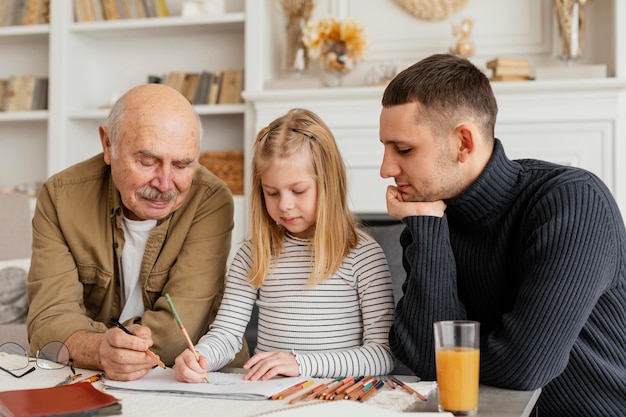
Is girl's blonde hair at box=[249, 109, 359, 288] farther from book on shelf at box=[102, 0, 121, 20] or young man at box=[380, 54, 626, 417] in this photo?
book on shelf at box=[102, 0, 121, 20]

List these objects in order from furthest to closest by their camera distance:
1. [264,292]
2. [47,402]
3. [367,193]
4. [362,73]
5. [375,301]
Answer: [362,73] → [367,193] → [264,292] → [375,301] → [47,402]

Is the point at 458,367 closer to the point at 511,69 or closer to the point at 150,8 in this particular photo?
the point at 511,69

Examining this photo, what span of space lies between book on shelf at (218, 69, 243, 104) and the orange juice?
3.26 meters

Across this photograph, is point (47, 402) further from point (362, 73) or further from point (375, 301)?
point (362, 73)

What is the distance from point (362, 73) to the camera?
4.18 meters

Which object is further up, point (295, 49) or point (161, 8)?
point (161, 8)

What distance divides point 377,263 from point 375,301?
9cm

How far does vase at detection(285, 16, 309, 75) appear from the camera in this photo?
4.04 m

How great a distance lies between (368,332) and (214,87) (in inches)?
112

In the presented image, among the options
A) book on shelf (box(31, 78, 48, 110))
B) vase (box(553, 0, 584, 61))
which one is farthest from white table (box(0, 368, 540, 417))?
book on shelf (box(31, 78, 48, 110))

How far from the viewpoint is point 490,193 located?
159 cm

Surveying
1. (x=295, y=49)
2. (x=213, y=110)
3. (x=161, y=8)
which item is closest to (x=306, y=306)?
(x=295, y=49)

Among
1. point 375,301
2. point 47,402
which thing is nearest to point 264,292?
point 375,301

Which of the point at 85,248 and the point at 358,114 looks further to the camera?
the point at 358,114
